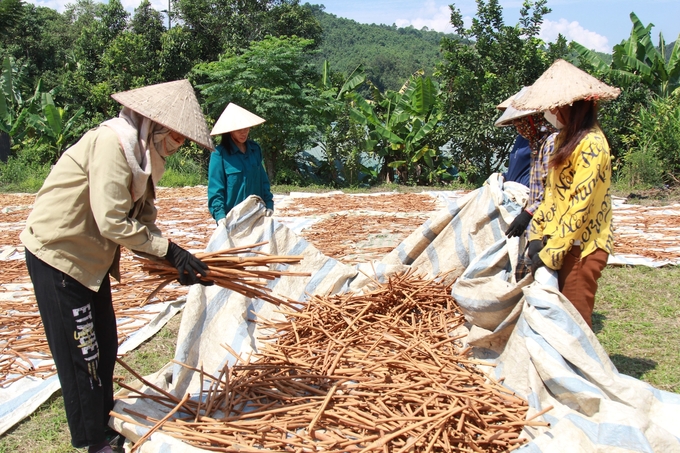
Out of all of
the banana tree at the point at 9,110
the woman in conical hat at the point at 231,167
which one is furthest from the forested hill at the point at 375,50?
the woman in conical hat at the point at 231,167

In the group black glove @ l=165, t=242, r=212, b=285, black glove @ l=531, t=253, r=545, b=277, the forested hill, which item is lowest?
black glove @ l=531, t=253, r=545, b=277

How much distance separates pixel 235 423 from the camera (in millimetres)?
2287

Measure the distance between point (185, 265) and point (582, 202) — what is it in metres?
1.72

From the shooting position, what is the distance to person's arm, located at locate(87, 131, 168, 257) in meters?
2.06

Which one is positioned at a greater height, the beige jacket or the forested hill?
the forested hill

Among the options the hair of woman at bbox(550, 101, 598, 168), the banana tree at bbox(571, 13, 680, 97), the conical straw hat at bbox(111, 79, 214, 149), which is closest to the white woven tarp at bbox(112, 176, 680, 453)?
the hair of woman at bbox(550, 101, 598, 168)

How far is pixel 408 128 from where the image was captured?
1334 centimetres

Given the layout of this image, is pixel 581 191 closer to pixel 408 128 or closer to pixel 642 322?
pixel 642 322

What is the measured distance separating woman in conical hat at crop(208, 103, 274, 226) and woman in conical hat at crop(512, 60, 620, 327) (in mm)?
2053

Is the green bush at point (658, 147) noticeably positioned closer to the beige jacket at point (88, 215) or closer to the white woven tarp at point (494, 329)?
the white woven tarp at point (494, 329)

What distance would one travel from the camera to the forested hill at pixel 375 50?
1890 inches

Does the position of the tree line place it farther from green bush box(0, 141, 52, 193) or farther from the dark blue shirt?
the dark blue shirt

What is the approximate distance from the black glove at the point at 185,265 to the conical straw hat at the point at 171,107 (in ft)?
1.52

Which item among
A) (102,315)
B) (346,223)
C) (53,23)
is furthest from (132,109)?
(53,23)
